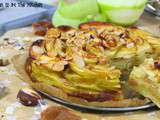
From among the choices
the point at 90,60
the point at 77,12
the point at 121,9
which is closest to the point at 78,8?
the point at 77,12

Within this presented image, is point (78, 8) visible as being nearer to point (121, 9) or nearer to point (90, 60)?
point (121, 9)

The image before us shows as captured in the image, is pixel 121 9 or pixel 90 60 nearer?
pixel 90 60

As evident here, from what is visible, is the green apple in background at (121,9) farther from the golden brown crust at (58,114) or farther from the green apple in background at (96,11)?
the golden brown crust at (58,114)

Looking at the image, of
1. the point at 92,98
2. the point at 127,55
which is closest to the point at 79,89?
the point at 92,98

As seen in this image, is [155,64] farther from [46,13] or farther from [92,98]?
[46,13]

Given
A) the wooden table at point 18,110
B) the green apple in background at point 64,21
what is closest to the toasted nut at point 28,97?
the wooden table at point 18,110

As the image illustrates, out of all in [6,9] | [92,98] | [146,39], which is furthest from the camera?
[6,9]
